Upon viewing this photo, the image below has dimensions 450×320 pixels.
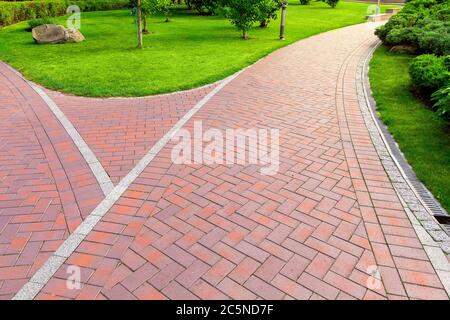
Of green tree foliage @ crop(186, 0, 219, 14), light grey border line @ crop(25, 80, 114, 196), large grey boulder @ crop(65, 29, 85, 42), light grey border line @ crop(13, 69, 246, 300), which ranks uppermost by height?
green tree foliage @ crop(186, 0, 219, 14)

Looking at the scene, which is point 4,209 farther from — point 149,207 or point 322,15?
point 322,15

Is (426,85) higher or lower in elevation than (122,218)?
higher

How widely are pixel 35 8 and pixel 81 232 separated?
2475 cm

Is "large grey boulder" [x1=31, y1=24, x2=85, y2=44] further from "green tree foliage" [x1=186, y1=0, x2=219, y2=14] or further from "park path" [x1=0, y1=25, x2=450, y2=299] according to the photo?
"green tree foliage" [x1=186, y1=0, x2=219, y2=14]

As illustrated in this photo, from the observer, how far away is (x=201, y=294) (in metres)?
2.89

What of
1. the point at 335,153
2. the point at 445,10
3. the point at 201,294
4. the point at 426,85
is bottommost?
the point at 201,294

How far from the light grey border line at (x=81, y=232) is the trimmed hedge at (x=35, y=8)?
2078 cm

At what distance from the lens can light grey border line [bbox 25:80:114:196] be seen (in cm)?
452

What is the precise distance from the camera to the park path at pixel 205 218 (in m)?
3.01

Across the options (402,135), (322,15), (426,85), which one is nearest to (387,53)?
(426,85)

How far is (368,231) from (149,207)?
235cm

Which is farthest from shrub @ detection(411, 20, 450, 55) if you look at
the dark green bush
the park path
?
the park path

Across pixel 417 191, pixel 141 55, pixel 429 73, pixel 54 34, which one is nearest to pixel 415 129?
pixel 429 73

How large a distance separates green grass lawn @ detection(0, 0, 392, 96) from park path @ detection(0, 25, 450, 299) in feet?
8.00
